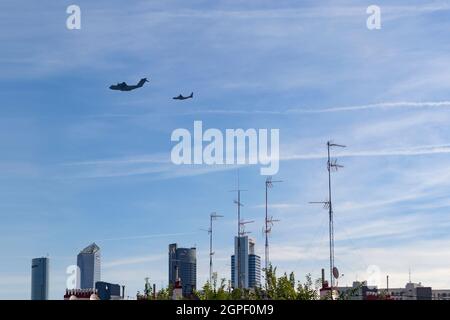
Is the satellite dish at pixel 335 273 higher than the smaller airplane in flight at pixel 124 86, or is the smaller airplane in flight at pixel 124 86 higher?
the smaller airplane in flight at pixel 124 86

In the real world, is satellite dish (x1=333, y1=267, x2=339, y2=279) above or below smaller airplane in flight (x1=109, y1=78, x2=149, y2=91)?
below

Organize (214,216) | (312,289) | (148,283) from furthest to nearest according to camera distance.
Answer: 1. (214,216)
2. (148,283)
3. (312,289)
